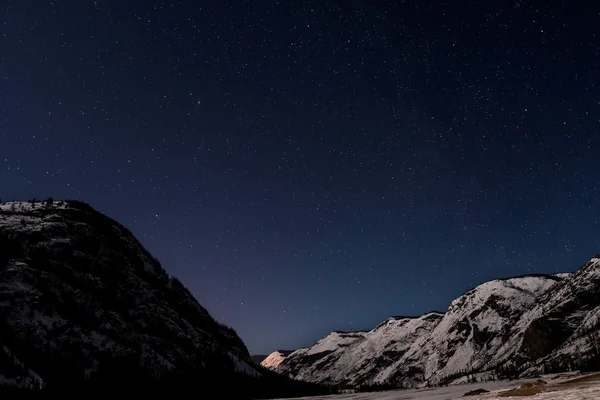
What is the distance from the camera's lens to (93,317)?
117500mm

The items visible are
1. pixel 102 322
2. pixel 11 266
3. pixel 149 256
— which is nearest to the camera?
pixel 11 266

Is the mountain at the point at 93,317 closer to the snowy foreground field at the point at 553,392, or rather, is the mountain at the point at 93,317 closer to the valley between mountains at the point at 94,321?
the valley between mountains at the point at 94,321

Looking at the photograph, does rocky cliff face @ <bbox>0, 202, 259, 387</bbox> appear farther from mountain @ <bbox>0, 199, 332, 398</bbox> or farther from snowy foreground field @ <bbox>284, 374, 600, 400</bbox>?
snowy foreground field @ <bbox>284, 374, 600, 400</bbox>

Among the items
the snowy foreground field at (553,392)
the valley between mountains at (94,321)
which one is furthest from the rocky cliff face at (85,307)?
the snowy foreground field at (553,392)

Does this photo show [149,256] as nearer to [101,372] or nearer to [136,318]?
[136,318]

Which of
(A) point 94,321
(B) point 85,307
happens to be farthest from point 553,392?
(B) point 85,307

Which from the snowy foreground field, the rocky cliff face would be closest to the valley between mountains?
the rocky cliff face

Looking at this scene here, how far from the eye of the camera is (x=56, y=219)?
492ft

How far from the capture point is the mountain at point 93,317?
310 ft

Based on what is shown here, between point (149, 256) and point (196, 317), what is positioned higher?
point (149, 256)

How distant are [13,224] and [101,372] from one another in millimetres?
66902

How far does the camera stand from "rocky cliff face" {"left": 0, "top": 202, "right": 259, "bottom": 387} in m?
95.3

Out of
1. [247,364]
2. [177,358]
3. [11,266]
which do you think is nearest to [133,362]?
[177,358]

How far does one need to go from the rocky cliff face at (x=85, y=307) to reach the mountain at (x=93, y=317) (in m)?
0.30
